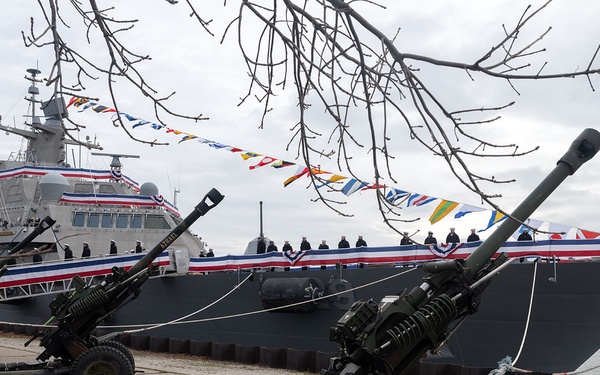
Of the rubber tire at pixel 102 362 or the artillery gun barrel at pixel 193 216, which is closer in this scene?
the rubber tire at pixel 102 362

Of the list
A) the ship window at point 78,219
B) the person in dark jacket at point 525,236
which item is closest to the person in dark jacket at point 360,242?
the person in dark jacket at point 525,236

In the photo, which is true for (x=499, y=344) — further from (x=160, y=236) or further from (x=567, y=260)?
(x=160, y=236)

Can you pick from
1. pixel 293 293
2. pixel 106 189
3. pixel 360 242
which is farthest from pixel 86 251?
pixel 360 242

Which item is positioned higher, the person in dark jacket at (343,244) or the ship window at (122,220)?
the ship window at (122,220)

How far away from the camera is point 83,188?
66.0 feet

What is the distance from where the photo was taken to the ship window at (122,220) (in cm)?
1848

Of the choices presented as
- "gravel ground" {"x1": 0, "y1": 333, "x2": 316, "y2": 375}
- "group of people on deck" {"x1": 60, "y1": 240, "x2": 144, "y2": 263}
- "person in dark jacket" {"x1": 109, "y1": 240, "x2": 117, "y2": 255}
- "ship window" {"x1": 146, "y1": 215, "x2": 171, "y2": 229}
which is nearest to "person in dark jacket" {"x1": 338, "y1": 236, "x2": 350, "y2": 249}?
"gravel ground" {"x1": 0, "y1": 333, "x2": 316, "y2": 375}

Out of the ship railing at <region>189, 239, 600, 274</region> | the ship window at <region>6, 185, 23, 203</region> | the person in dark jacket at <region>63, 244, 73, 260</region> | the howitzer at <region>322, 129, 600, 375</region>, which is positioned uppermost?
the ship window at <region>6, 185, 23, 203</region>

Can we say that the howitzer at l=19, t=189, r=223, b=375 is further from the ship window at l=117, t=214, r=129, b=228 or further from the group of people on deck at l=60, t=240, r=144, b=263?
the ship window at l=117, t=214, r=129, b=228

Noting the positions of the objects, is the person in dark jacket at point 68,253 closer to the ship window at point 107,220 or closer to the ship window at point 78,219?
the ship window at point 78,219

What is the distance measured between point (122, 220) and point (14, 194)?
3.56 m

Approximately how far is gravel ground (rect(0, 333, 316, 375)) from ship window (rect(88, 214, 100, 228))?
495cm

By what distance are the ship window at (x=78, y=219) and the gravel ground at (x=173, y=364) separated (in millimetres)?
4846

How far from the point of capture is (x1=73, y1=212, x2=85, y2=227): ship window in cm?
1822
